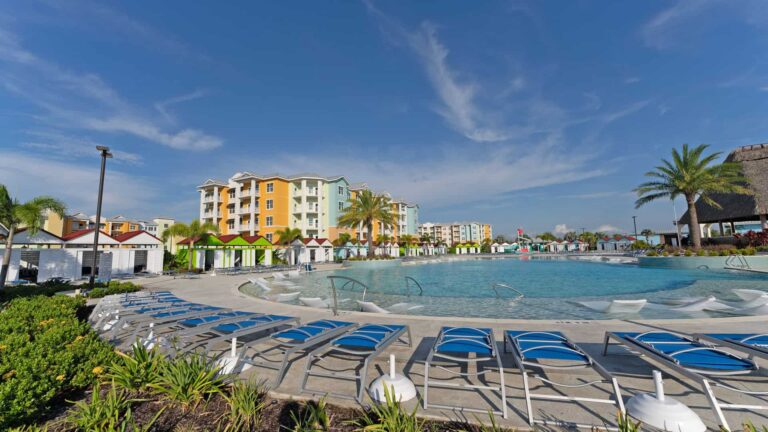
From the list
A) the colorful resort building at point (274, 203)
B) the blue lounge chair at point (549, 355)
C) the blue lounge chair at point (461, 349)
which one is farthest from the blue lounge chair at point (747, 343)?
the colorful resort building at point (274, 203)

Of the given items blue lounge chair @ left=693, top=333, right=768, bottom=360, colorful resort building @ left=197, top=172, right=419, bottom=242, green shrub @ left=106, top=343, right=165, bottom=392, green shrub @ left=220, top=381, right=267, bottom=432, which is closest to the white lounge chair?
blue lounge chair @ left=693, top=333, right=768, bottom=360

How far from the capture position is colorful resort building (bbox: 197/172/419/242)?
45.7m

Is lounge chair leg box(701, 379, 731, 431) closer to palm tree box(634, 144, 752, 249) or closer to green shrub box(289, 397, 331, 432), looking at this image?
green shrub box(289, 397, 331, 432)

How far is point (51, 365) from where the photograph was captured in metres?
3.75

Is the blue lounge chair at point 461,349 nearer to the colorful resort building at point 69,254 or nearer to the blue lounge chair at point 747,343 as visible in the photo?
the blue lounge chair at point 747,343

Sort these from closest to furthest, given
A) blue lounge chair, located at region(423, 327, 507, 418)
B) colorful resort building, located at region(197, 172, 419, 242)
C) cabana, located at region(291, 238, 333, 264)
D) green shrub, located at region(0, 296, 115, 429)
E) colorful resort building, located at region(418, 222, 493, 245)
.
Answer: green shrub, located at region(0, 296, 115, 429) < blue lounge chair, located at region(423, 327, 507, 418) < cabana, located at region(291, 238, 333, 264) < colorful resort building, located at region(197, 172, 419, 242) < colorful resort building, located at region(418, 222, 493, 245)

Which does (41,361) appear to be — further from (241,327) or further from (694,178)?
(694,178)

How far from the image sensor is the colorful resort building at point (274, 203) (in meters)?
45.7

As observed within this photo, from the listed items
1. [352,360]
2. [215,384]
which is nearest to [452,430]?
[352,360]

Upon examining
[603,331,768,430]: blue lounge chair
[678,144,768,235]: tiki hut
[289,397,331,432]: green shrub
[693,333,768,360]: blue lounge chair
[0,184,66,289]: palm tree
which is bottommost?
[289,397,331,432]: green shrub

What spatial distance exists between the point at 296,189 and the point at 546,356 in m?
46.8

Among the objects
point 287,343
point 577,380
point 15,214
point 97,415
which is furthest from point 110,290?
point 577,380

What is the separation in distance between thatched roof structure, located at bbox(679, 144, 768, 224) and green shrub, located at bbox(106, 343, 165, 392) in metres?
42.5

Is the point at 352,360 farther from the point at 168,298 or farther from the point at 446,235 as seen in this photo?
the point at 446,235
